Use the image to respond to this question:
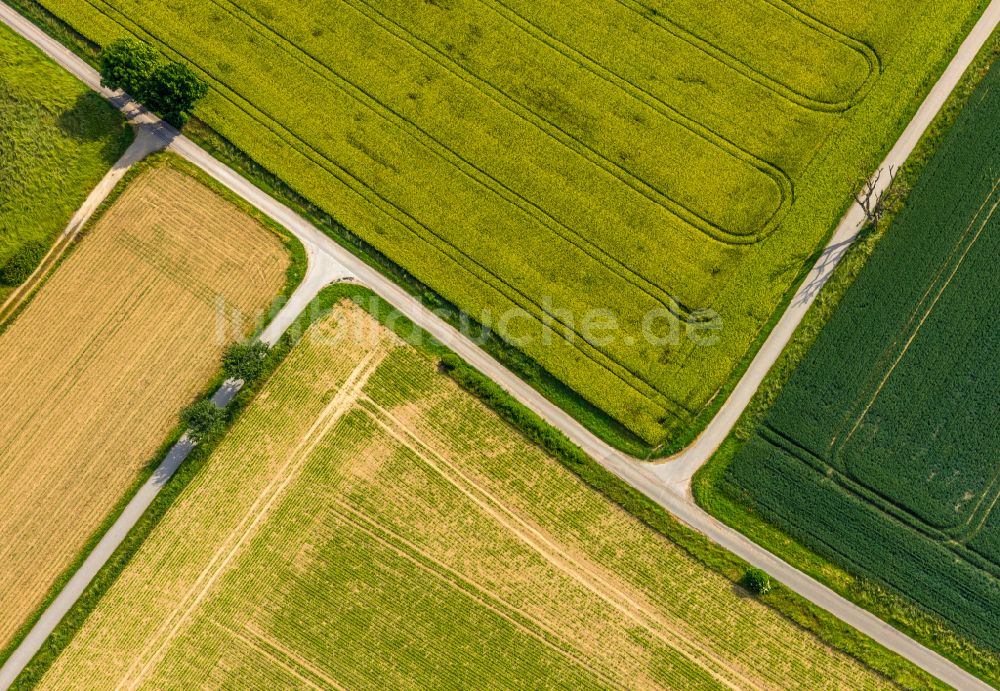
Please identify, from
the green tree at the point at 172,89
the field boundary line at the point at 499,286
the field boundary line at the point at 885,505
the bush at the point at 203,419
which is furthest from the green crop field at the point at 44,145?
the field boundary line at the point at 885,505

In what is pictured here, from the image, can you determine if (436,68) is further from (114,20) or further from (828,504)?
(828,504)

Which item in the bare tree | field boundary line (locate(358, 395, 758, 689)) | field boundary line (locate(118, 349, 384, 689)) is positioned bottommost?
field boundary line (locate(118, 349, 384, 689))

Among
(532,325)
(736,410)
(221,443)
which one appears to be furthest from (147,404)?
(736,410)

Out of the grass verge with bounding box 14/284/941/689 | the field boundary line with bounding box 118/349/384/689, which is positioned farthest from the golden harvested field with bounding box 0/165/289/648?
the field boundary line with bounding box 118/349/384/689

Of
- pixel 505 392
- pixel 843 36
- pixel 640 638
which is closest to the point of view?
pixel 640 638

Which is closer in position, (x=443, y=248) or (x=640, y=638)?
(x=640, y=638)

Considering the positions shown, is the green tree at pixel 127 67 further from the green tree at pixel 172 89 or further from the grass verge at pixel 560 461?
the grass verge at pixel 560 461

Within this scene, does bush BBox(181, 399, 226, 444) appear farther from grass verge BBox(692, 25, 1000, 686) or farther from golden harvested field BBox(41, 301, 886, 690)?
grass verge BBox(692, 25, 1000, 686)
